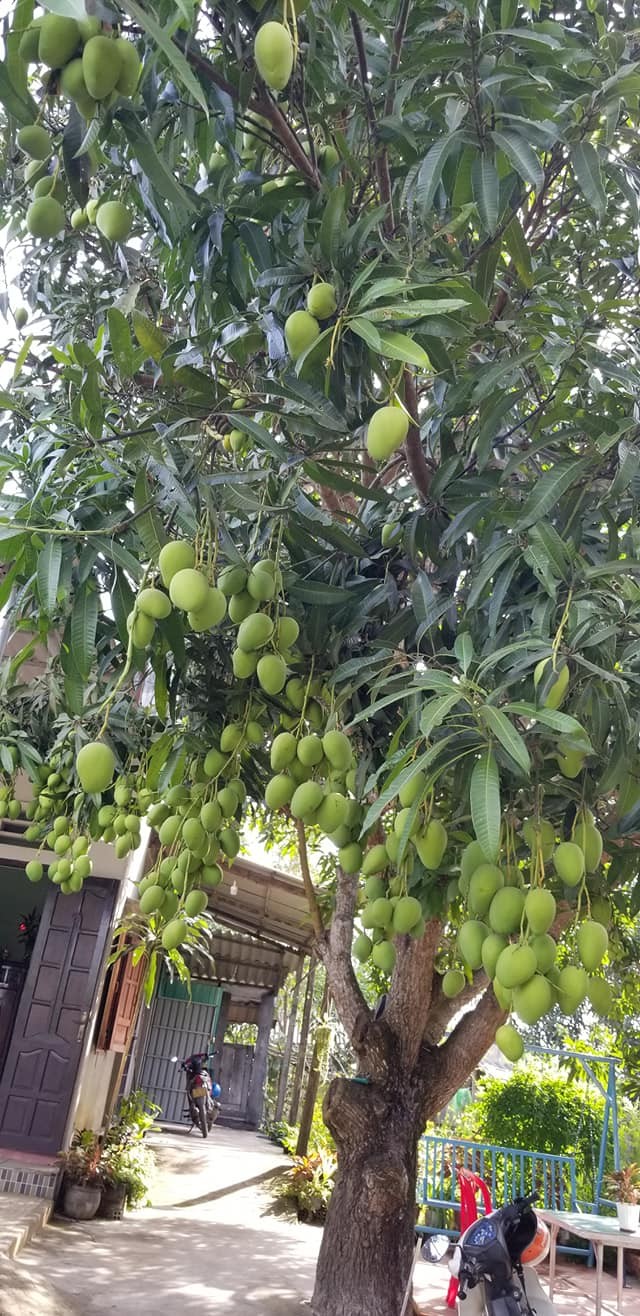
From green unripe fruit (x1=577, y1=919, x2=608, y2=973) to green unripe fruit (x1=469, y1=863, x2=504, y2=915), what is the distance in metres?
0.15

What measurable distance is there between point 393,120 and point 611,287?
47.5 inches

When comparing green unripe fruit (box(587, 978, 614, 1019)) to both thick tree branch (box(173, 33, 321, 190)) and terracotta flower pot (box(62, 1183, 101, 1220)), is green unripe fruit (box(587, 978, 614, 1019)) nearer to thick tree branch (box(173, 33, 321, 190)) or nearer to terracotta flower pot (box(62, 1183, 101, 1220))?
thick tree branch (box(173, 33, 321, 190))

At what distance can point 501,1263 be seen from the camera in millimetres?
3156

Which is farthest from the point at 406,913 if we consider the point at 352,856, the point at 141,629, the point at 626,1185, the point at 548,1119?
the point at 548,1119

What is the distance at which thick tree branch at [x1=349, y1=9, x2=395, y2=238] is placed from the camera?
4.59 feet

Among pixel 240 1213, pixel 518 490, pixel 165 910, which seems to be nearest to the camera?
pixel 518 490

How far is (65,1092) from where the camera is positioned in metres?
5.67

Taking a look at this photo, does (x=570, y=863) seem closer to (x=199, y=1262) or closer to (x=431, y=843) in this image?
(x=431, y=843)

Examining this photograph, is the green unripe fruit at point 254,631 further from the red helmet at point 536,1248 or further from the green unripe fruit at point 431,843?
the red helmet at point 536,1248

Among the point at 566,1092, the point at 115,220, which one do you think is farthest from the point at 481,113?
the point at 566,1092

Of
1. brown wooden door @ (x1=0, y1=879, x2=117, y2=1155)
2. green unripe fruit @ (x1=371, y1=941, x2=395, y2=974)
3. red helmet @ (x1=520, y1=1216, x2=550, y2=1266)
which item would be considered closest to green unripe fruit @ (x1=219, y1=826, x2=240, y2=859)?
green unripe fruit @ (x1=371, y1=941, x2=395, y2=974)

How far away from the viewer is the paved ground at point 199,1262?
430 cm

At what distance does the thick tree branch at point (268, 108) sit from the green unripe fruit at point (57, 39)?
34cm

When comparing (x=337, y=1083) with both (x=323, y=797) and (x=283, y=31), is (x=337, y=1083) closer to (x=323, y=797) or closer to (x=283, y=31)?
(x=323, y=797)
